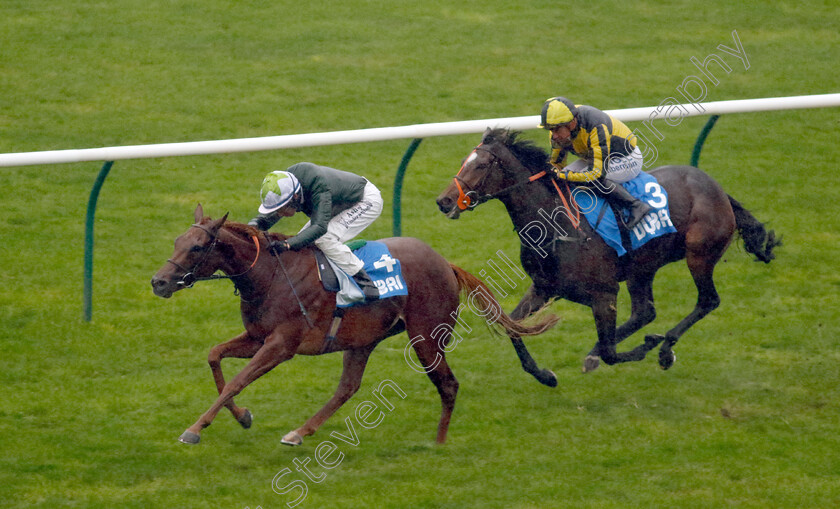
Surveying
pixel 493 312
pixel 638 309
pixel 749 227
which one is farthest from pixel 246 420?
pixel 749 227

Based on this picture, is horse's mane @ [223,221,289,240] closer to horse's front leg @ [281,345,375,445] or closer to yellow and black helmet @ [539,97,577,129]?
horse's front leg @ [281,345,375,445]

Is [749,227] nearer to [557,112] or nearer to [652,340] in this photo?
[652,340]

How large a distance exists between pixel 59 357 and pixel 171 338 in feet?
2.56

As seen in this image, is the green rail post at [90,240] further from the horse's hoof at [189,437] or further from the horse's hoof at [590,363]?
the horse's hoof at [590,363]

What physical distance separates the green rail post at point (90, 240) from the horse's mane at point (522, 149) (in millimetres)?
2788

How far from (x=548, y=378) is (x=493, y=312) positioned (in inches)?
29.1

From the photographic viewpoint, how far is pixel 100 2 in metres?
13.9

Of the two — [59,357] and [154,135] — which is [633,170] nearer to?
[59,357]

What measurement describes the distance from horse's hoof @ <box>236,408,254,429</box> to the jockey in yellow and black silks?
2383 mm

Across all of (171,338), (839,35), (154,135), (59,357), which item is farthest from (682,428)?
(839,35)

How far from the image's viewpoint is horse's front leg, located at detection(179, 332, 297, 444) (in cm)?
636

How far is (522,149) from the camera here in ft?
24.3

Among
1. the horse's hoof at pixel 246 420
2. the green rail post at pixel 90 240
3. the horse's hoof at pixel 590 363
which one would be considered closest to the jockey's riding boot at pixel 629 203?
the horse's hoof at pixel 590 363

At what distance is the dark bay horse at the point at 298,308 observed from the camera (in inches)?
256
